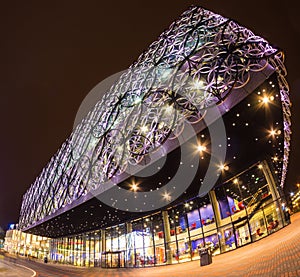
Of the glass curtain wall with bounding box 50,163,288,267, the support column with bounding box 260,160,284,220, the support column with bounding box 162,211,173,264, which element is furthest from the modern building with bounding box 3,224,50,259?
the support column with bounding box 260,160,284,220

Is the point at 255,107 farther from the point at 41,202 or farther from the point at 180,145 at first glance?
the point at 41,202

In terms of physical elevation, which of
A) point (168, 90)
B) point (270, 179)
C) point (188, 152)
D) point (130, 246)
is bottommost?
point (130, 246)

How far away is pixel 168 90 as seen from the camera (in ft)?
88.6

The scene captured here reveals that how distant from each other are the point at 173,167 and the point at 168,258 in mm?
11639

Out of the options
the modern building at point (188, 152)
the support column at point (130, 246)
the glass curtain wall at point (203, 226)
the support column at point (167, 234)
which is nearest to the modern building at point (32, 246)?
the modern building at point (188, 152)

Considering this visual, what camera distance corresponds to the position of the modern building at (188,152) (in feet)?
59.4

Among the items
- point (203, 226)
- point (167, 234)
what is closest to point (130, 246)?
point (167, 234)

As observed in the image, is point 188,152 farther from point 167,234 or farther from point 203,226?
point 167,234

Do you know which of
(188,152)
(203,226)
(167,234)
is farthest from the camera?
(167,234)

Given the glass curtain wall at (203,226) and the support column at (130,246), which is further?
the support column at (130,246)

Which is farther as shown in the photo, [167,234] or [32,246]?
[32,246]

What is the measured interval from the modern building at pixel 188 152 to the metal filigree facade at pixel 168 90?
136mm

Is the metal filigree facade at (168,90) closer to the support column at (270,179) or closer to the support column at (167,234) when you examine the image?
the support column at (270,179)

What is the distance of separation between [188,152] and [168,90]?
375 inches
